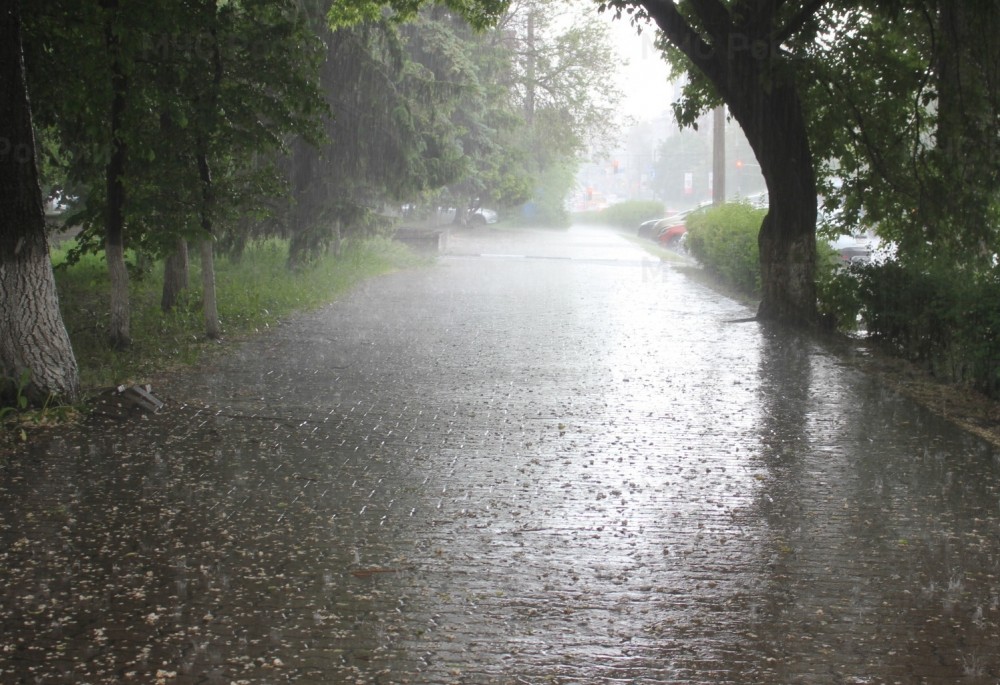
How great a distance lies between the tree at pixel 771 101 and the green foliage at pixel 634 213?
→ 44.8 m

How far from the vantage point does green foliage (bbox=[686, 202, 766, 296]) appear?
18.5 m

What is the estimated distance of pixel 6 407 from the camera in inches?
321

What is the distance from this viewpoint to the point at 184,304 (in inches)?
548

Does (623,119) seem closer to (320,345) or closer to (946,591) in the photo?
(320,345)

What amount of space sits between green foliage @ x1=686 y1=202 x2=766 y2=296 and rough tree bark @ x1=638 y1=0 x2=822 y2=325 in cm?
265

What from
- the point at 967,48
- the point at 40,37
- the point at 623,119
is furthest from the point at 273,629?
the point at 623,119

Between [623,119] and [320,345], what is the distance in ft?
113

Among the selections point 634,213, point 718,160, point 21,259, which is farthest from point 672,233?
point 21,259

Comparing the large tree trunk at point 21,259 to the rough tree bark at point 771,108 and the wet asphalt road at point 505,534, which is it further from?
the rough tree bark at point 771,108

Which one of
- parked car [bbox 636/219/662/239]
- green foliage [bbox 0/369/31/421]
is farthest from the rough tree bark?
parked car [bbox 636/219/662/239]

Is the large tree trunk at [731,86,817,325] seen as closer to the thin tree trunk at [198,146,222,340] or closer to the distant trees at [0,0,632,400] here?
the distant trees at [0,0,632,400]

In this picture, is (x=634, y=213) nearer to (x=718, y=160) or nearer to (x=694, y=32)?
(x=718, y=160)

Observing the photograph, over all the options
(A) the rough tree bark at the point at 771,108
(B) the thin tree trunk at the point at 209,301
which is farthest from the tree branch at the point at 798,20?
(B) the thin tree trunk at the point at 209,301

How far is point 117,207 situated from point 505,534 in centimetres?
707
